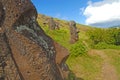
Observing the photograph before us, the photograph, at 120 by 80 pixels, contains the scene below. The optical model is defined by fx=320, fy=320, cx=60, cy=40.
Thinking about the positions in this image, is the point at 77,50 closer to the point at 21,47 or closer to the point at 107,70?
the point at 107,70

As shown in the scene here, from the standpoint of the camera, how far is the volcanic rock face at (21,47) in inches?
311

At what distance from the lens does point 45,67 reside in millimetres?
8492

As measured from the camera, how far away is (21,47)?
27.2ft

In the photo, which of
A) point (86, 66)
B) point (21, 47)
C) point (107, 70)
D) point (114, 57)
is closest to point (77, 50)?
point (114, 57)

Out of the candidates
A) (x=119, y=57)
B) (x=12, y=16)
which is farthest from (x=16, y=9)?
(x=119, y=57)

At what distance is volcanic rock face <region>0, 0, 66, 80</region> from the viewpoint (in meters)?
7.89

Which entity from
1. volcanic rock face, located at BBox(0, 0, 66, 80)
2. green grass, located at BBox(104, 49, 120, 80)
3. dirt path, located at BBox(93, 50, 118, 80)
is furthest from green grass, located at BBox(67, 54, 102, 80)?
volcanic rock face, located at BBox(0, 0, 66, 80)

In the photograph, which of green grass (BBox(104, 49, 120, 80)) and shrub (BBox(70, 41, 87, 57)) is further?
A: shrub (BBox(70, 41, 87, 57))

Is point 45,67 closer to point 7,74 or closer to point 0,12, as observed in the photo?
point 7,74

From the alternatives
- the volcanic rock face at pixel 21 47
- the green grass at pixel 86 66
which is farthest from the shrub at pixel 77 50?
the volcanic rock face at pixel 21 47

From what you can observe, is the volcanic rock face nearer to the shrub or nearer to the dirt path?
the dirt path

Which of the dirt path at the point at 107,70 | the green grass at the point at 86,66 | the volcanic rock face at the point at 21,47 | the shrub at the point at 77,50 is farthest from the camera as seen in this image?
the shrub at the point at 77,50

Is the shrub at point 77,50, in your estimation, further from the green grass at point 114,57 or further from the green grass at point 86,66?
the green grass at point 114,57

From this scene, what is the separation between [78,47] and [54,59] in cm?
2685
